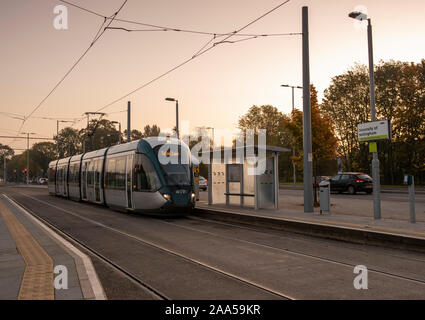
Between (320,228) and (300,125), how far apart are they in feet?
29.3

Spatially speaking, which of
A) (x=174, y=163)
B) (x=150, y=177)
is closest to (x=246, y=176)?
(x=174, y=163)

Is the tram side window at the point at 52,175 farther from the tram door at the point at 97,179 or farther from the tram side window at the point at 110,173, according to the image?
the tram side window at the point at 110,173

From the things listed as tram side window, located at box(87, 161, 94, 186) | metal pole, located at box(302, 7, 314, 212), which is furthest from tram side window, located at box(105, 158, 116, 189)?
metal pole, located at box(302, 7, 314, 212)

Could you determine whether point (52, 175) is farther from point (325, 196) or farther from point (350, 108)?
point (350, 108)

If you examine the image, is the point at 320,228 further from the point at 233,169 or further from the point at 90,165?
the point at 90,165

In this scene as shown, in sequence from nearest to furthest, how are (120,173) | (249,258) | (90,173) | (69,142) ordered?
1. (249,258)
2. (120,173)
3. (90,173)
4. (69,142)

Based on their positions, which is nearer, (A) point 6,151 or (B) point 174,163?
(B) point 174,163

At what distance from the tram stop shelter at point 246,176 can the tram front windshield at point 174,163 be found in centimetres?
257

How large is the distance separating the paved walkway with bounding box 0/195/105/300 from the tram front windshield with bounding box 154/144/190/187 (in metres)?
5.70

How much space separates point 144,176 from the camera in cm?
1576

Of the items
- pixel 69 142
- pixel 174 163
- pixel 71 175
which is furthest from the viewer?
pixel 69 142

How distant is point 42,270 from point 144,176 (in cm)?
924

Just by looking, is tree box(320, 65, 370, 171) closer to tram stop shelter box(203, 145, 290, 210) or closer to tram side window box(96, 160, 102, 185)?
tram stop shelter box(203, 145, 290, 210)

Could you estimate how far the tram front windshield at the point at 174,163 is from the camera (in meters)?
15.4
